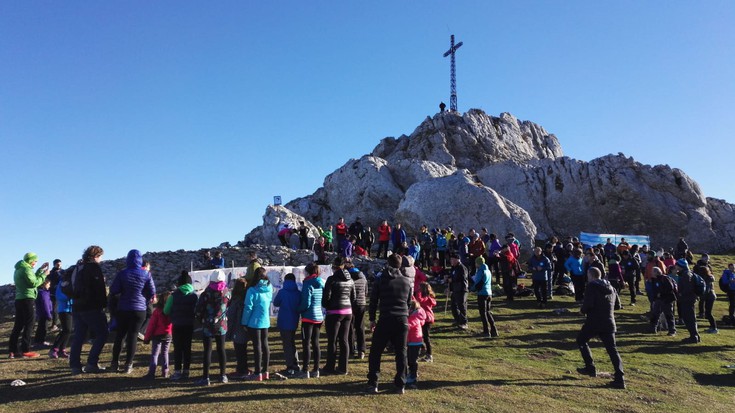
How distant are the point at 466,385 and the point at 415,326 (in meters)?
1.48

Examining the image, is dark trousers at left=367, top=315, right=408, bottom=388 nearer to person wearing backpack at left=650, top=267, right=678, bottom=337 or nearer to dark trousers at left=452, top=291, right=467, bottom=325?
dark trousers at left=452, top=291, right=467, bottom=325

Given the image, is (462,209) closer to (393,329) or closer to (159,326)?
(393,329)

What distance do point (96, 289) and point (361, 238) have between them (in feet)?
66.8

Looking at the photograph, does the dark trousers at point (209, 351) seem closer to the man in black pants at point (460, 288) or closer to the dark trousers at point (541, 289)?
the man in black pants at point (460, 288)

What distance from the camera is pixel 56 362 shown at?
1087 cm

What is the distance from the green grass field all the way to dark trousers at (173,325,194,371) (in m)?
0.48

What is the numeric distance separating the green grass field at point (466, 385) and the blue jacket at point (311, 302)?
1173 mm

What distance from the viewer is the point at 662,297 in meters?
15.1

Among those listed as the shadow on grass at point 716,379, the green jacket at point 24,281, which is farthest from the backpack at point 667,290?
the green jacket at point 24,281

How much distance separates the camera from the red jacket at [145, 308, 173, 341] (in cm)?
984

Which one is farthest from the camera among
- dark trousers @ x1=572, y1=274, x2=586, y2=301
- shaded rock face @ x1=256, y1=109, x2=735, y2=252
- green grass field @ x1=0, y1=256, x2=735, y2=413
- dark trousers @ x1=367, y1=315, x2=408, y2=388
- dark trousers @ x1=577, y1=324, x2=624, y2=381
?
shaded rock face @ x1=256, y1=109, x2=735, y2=252

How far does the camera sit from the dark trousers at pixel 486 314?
14.1 metres

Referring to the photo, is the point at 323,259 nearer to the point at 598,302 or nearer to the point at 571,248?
the point at 571,248

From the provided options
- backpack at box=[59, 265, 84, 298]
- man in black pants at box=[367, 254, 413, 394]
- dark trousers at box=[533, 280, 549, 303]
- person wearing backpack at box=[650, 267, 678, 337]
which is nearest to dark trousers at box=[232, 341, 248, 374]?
man in black pants at box=[367, 254, 413, 394]
